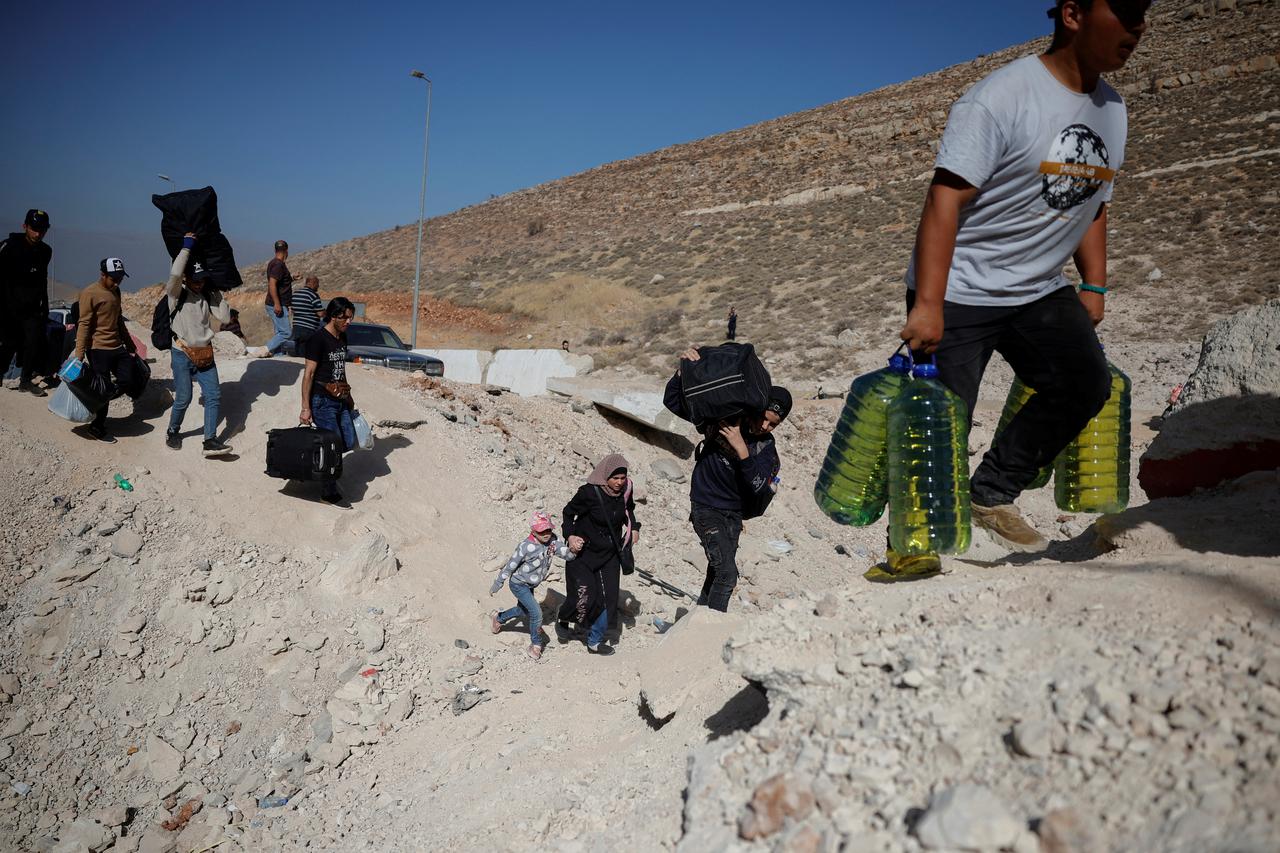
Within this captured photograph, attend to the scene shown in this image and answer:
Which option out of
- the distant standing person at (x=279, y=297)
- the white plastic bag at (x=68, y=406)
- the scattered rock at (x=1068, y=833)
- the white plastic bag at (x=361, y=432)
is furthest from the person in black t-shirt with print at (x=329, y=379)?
the scattered rock at (x=1068, y=833)

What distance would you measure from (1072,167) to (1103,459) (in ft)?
4.34

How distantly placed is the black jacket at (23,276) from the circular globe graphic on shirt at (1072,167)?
28.8 feet

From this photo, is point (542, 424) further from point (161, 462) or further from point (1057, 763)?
point (1057, 763)

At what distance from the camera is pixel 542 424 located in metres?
11.3

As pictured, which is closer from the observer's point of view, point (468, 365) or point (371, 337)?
point (371, 337)

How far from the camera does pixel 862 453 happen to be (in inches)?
128

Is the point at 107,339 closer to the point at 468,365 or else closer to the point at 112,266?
the point at 112,266

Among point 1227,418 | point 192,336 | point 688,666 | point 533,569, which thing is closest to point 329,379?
point 192,336

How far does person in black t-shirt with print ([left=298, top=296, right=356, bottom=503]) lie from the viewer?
7633 millimetres

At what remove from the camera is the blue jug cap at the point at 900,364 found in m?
3.12

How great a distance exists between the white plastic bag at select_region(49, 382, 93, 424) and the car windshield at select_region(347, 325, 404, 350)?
20.1 ft

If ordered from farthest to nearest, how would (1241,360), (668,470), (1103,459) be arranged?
(668,470), (1241,360), (1103,459)

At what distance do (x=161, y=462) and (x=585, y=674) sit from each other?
480 cm

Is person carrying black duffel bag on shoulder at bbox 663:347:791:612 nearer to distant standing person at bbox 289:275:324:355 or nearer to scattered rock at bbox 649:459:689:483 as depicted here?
scattered rock at bbox 649:459:689:483
